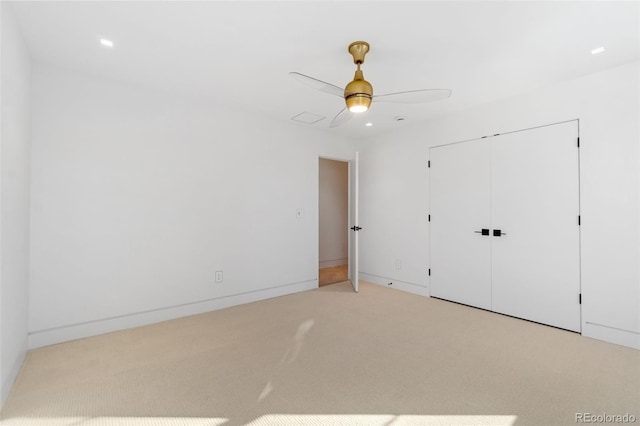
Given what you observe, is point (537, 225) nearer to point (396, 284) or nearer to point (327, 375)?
point (396, 284)

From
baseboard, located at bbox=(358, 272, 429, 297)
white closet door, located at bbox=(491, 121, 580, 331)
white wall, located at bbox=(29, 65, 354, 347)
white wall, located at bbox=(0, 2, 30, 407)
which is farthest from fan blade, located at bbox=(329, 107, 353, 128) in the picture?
baseboard, located at bbox=(358, 272, 429, 297)

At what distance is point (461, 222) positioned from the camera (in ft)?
12.8

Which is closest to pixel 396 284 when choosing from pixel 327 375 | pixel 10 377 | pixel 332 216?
pixel 332 216

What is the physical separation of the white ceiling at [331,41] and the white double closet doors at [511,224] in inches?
29.5

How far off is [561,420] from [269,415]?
1662 mm

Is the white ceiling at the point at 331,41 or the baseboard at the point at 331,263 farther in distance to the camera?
the baseboard at the point at 331,263

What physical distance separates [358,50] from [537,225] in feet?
8.79

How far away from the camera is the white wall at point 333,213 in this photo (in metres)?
6.46

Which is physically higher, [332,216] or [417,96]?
[417,96]

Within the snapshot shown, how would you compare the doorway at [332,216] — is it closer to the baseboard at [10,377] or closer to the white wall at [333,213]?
the white wall at [333,213]

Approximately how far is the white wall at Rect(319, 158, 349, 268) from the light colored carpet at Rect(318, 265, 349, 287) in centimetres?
21

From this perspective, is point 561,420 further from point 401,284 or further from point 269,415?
point 401,284

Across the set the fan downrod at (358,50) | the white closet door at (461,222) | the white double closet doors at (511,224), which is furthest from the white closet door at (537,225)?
the fan downrod at (358,50)

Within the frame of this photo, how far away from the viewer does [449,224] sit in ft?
13.2
